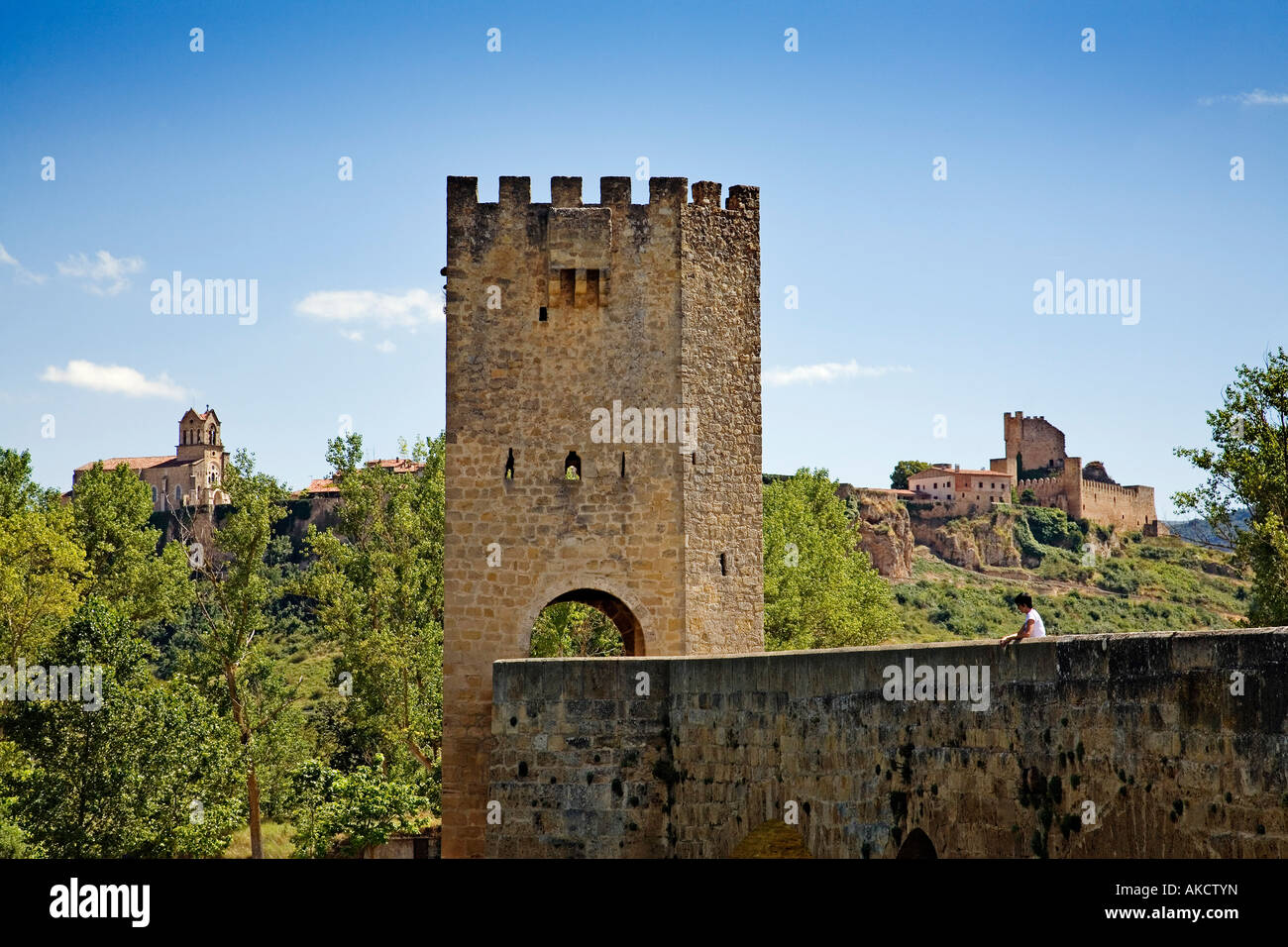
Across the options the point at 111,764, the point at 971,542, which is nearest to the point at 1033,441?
the point at 971,542

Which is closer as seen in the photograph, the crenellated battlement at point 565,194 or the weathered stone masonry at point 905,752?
the weathered stone masonry at point 905,752

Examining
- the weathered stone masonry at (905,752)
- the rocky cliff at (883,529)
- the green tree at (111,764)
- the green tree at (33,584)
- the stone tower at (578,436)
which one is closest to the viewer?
the weathered stone masonry at (905,752)

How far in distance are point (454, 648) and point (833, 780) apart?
725 cm

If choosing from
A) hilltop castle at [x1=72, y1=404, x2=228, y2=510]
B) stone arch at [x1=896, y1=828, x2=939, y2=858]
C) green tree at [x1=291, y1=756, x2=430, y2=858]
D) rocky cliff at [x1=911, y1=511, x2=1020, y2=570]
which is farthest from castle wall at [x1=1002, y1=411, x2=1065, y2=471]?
stone arch at [x1=896, y1=828, x2=939, y2=858]

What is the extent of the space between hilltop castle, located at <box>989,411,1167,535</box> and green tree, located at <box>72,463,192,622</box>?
8161cm

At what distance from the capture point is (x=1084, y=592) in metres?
91.6

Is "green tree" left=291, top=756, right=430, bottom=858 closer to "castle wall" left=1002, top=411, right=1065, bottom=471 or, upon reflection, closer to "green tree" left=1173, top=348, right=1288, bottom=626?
"green tree" left=1173, top=348, right=1288, bottom=626

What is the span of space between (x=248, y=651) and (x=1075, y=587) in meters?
70.3

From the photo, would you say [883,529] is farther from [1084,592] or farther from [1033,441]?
[1033,441]

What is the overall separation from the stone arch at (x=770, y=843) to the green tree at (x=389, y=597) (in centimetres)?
1924

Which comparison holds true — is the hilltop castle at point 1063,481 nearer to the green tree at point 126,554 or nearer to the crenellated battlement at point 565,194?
the green tree at point 126,554

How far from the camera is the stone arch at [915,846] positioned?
Result: 10023 mm

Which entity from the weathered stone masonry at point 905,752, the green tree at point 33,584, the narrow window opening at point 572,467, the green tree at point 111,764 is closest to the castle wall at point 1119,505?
the green tree at point 33,584

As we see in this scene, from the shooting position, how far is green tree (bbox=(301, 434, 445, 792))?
32.9 metres
